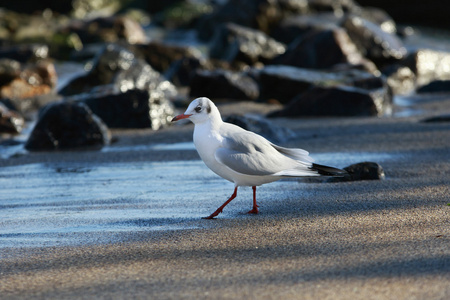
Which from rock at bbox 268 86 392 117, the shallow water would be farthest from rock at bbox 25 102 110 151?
rock at bbox 268 86 392 117

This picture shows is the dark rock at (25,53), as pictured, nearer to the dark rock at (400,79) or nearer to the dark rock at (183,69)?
the dark rock at (183,69)

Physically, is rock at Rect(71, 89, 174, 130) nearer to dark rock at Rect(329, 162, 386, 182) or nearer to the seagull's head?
dark rock at Rect(329, 162, 386, 182)

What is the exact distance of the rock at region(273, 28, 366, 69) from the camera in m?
12.6

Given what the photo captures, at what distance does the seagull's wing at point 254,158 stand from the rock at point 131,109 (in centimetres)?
413

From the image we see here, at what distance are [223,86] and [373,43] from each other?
17.1 ft

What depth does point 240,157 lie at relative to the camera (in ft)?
12.8

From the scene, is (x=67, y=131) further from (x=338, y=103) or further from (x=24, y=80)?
(x=24, y=80)

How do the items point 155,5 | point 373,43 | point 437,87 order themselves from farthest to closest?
point 155,5, point 373,43, point 437,87

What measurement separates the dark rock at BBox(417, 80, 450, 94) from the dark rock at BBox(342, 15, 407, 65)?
3.28 meters

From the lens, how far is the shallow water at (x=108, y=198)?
3699 mm

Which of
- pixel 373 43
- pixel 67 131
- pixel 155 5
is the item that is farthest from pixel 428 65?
pixel 155 5

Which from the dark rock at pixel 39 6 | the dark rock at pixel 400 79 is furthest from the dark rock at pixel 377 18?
the dark rock at pixel 39 6

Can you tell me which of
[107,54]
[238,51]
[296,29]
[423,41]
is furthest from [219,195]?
[423,41]

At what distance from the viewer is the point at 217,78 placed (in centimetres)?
1067
